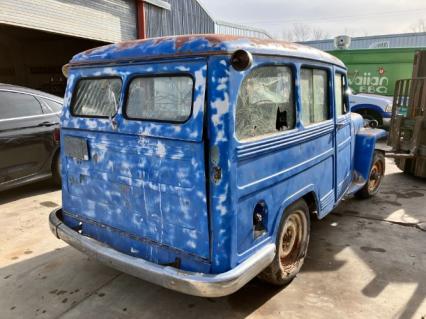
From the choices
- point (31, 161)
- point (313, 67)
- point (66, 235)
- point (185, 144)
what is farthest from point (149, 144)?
point (31, 161)

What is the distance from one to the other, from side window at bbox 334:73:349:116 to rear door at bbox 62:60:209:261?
2.02 m

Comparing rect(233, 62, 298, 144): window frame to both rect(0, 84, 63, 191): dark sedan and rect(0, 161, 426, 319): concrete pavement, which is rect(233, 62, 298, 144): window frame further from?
rect(0, 84, 63, 191): dark sedan

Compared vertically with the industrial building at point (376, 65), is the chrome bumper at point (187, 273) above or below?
below

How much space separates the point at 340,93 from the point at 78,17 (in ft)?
24.4

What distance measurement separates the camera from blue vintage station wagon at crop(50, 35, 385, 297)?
91.7 inches

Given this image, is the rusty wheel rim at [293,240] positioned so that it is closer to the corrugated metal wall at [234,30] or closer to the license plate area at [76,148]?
the license plate area at [76,148]

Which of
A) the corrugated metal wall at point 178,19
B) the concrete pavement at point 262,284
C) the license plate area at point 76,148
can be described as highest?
the corrugated metal wall at point 178,19

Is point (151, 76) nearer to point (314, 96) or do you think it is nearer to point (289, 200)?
point (289, 200)

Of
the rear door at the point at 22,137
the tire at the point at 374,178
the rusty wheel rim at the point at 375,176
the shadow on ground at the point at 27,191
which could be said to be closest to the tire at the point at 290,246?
the tire at the point at 374,178

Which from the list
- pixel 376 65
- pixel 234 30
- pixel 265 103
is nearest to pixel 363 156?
pixel 265 103

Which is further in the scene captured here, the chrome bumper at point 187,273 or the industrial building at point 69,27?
the industrial building at point 69,27

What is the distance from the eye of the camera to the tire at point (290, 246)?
2965 mm

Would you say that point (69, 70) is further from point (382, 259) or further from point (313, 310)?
point (382, 259)

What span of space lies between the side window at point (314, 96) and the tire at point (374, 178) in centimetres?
214
